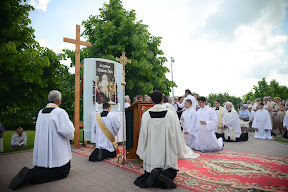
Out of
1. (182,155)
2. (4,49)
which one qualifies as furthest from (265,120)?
(4,49)

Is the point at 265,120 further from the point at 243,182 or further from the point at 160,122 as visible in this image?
the point at 160,122

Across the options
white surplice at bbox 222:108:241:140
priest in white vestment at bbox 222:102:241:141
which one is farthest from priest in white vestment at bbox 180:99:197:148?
white surplice at bbox 222:108:241:140

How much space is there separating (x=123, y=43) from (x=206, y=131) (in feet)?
37.9

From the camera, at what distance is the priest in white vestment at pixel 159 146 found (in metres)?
3.92

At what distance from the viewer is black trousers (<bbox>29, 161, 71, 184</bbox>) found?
13.3 ft

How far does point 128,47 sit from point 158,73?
4274 millimetres

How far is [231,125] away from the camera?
31.6ft

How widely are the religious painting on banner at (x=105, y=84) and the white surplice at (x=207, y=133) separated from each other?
3961mm

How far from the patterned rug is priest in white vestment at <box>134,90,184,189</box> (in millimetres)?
452

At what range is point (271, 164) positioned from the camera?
5.35m

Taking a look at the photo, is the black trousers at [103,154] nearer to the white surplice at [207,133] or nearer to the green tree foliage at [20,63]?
the white surplice at [207,133]

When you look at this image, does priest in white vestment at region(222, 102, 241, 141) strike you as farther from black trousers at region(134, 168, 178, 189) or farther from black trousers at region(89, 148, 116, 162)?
black trousers at region(134, 168, 178, 189)

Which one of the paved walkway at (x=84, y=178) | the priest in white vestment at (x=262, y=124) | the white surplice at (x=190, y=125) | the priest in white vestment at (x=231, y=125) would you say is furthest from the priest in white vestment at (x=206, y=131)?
the priest in white vestment at (x=262, y=124)

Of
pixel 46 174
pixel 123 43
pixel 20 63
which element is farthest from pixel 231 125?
pixel 123 43
